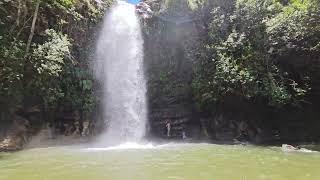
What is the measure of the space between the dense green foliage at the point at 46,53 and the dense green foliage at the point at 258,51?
671cm

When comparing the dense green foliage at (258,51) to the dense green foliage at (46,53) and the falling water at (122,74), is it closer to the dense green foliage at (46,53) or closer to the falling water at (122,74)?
the falling water at (122,74)

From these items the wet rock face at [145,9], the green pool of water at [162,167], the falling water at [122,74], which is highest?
the wet rock face at [145,9]

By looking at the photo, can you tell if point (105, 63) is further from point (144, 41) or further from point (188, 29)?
point (188, 29)

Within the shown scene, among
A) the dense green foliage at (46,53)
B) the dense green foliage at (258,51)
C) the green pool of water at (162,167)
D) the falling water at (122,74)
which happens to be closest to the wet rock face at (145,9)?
the falling water at (122,74)

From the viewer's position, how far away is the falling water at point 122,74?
2317 cm

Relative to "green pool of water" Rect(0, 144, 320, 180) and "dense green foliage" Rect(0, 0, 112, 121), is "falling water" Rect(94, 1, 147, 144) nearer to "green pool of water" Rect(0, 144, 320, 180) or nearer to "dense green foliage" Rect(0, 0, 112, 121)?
"dense green foliage" Rect(0, 0, 112, 121)

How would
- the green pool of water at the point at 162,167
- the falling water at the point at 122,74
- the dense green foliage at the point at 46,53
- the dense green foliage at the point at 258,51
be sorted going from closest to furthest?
1. the green pool of water at the point at 162,167
2. the dense green foliage at the point at 46,53
3. the dense green foliage at the point at 258,51
4. the falling water at the point at 122,74

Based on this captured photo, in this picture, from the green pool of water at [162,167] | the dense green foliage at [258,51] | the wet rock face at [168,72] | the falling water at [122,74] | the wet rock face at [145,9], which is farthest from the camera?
the wet rock face at [145,9]

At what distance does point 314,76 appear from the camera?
2338 centimetres

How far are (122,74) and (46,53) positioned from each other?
5891 mm

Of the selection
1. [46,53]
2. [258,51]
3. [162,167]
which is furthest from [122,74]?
[162,167]

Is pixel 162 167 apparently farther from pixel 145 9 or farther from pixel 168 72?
pixel 145 9

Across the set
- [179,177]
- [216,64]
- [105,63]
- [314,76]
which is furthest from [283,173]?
[105,63]

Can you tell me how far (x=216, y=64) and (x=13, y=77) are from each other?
Answer: 33.8 feet
